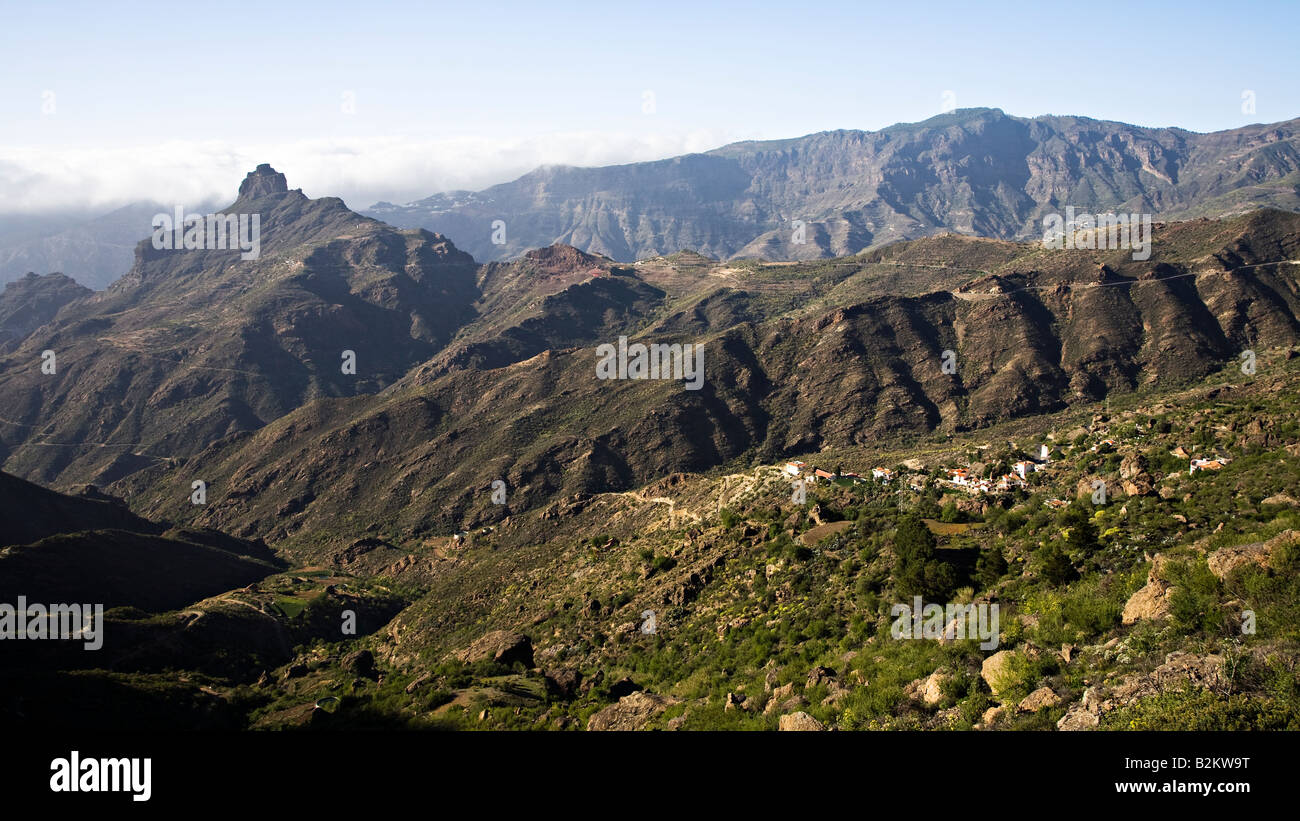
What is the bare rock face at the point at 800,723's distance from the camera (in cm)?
1960

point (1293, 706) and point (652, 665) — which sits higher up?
point (1293, 706)

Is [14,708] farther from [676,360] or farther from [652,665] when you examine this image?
[676,360]

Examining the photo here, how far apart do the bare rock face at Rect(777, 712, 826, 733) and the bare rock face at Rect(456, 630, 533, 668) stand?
24.7 m

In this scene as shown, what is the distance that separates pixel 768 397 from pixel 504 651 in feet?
316

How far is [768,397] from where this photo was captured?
131500 millimetres

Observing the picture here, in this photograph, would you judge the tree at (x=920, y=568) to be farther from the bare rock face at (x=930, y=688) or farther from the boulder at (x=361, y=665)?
the boulder at (x=361, y=665)

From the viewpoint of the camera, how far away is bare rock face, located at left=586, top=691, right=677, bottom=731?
2700 centimetres

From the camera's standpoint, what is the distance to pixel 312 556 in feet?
327

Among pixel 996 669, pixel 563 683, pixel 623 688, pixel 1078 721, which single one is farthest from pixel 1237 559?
pixel 563 683

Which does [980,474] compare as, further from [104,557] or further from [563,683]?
[104,557]

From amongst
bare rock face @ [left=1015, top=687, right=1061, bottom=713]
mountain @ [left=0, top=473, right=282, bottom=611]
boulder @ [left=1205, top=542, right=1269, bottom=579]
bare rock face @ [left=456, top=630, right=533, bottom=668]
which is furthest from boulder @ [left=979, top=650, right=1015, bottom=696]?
mountain @ [left=0, top=473, right=282, bottom=611]

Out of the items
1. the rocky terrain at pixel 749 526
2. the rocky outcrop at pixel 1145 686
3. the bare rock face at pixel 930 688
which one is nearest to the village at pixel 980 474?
the rocky terrain at pixel 749 526
